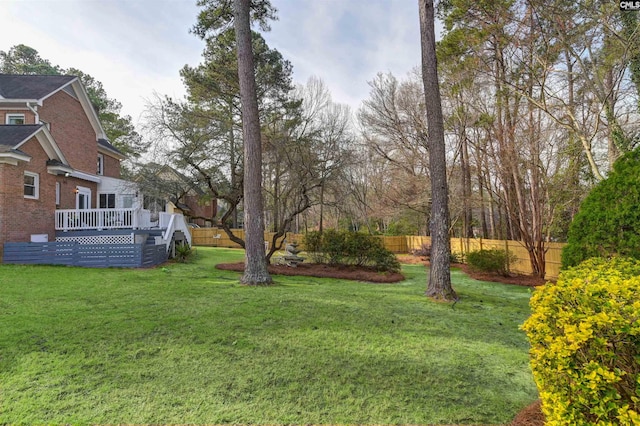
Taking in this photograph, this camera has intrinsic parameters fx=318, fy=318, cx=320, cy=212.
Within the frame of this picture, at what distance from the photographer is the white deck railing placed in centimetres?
1285

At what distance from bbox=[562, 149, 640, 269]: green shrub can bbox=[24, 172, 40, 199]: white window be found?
16.0 metres

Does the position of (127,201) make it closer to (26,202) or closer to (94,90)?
(26,202)

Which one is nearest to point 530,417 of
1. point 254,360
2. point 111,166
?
point 254,360

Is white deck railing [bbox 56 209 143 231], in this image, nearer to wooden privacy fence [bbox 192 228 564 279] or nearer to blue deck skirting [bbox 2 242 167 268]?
blue deck skirting [bbox 2 242 167 268]

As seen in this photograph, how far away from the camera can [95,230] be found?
1291cm

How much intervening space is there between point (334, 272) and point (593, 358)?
9376 millimetres

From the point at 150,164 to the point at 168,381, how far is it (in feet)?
34.7

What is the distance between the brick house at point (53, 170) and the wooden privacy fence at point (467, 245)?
8650 mm

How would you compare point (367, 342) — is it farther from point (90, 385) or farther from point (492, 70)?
point (492, 70)

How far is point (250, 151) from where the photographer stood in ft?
28.4

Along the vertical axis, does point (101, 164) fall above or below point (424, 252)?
above

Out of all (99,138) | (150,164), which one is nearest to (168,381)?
(150,164)

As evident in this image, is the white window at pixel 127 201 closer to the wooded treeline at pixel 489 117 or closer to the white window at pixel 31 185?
the white window at pixel 31 185

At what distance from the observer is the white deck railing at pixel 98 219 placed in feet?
42.2
